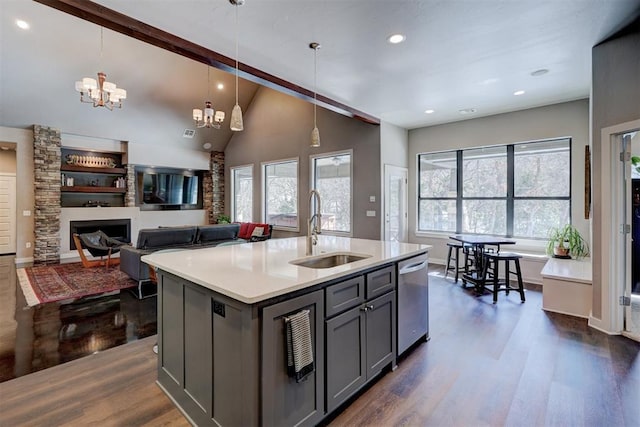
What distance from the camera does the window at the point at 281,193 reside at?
302 inches

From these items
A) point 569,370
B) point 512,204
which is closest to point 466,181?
point 512,204

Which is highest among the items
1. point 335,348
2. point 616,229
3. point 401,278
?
point 616,229

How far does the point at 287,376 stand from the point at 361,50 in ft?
10.5

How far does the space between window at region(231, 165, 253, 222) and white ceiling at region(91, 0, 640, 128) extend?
490 cm

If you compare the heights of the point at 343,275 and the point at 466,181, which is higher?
the point at 466,181

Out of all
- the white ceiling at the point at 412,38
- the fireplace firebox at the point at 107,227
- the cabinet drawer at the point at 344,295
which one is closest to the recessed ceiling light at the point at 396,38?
the white ceiling at the point at 412,38

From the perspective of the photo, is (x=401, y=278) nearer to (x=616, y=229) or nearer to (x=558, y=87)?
(x=616, y=229)

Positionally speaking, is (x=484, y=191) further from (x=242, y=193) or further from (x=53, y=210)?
(x=53, y=210)

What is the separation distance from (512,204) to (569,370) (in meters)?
3.72

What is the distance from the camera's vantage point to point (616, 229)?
10.0 ft

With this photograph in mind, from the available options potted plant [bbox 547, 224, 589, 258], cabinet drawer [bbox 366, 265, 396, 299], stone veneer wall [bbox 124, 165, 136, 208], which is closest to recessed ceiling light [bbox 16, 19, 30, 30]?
stone veneer wall [bbox 124, 165, 136, 208]

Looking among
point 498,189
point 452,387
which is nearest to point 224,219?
point 498,189

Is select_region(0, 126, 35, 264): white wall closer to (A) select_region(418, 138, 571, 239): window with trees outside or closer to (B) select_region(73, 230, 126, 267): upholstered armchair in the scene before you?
(B) select_region(73, 230, 126, 267): upholstered armchair

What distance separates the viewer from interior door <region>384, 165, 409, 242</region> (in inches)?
241
